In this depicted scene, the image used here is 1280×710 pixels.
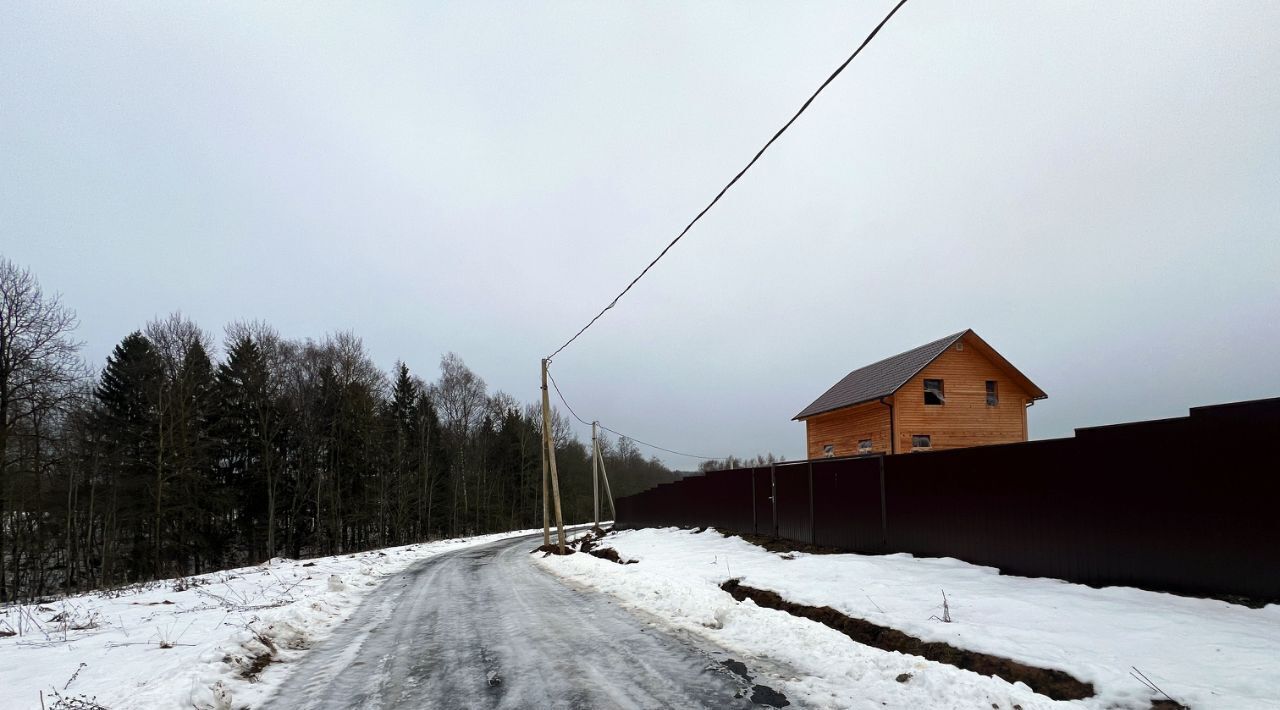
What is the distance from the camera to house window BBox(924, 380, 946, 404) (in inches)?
871

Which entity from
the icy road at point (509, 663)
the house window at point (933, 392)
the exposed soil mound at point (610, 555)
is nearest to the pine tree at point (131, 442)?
the exposed soil mound at point (610, 555)

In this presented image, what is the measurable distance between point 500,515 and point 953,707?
5804 cm

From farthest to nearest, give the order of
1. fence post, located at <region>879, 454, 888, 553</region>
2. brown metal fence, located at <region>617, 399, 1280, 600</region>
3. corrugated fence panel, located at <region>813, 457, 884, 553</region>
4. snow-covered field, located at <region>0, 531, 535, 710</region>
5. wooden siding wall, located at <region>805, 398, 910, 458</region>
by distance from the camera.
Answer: wooden siding wall, located at <region>805, 398, 910, 458</region>
corrugated fence panel, located at <region>813, 457, 884, 553</region>
fence post, located at <region>879, 454, 888, 553</region>
brown metal fence, located at <region>617, 399, 1280, 600</region>
snow-covered field, located at <region>0, 531, 535, 710</region>

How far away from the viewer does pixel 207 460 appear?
110 ft

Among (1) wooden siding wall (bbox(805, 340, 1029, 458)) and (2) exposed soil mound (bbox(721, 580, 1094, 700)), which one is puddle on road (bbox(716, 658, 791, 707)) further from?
(1) wooden siding wall (bbox(805, 340, 1029, 458))

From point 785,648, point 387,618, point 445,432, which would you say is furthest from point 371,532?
point 785,648

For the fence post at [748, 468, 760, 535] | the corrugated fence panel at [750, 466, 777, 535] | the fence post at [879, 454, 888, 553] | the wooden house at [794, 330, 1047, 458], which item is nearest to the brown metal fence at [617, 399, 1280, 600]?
the fence post at [879, 454, 888, 553]

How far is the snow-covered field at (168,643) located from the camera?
591cm

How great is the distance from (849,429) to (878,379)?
A: 2.22 meters

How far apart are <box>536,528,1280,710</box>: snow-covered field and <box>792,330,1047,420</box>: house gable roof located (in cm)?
1236

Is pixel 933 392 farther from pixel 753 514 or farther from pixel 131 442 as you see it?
pixel 131 442

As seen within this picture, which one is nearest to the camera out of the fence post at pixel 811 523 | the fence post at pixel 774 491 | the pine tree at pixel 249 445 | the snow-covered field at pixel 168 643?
the snow-covered field at pixel 168 643

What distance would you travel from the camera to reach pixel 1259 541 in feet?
20.7

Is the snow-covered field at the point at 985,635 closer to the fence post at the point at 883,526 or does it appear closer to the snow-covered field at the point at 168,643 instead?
the fence post at the point at 883,526
